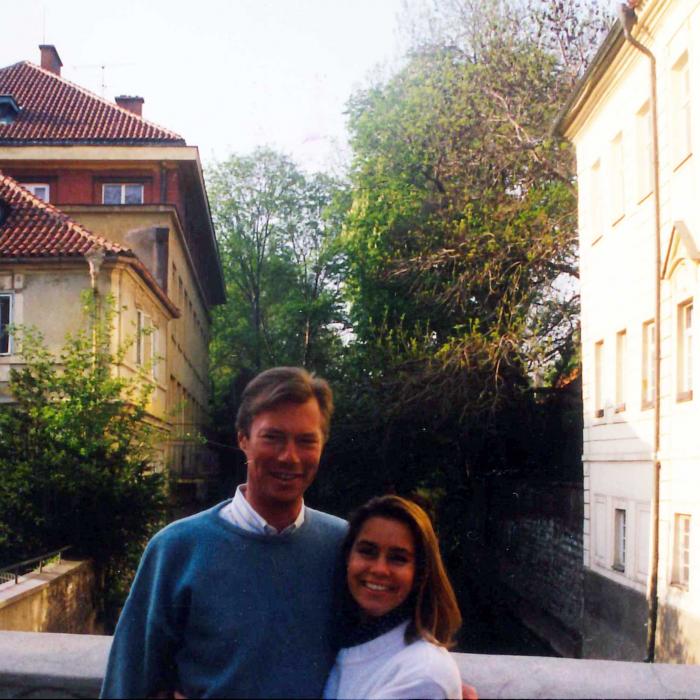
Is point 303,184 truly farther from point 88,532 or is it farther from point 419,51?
point 88,532

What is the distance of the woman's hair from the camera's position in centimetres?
204

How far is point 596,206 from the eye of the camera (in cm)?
1526

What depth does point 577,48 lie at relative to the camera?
799 inches

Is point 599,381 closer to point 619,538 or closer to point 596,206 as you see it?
point 619,538

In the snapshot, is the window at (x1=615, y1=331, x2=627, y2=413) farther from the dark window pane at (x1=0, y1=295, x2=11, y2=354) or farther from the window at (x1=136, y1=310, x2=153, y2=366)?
the dark window pane at (x1=0, y1=295, x2=11, y2=354)

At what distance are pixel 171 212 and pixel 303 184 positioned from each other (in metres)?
8.49

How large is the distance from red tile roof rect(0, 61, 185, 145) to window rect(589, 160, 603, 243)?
13164 millimetres

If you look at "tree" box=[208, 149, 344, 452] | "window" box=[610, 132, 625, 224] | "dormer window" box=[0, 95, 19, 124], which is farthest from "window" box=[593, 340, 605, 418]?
"dormer window" box=[0, 95, 19, 124]

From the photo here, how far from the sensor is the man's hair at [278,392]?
218 centimetres

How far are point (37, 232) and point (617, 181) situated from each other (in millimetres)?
10598

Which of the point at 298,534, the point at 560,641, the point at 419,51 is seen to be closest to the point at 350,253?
the point at 419,51

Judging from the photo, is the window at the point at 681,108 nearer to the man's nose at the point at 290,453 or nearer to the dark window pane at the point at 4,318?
the man's nose at the point at 290,453

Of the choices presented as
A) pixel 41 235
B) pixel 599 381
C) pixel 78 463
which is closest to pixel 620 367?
pixel 599 381

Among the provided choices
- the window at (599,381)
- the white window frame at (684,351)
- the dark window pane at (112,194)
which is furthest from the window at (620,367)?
the dark window pane at (112,194)
